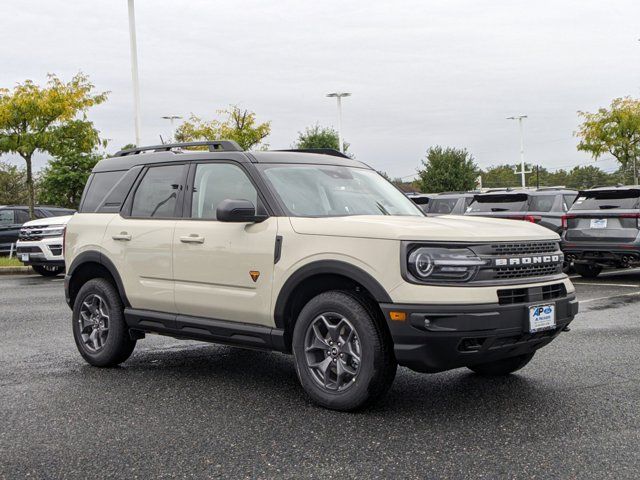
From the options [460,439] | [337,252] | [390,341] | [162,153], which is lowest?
[460,439]

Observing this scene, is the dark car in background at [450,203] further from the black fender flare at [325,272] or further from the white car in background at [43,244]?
the black fender flare at [325,272]

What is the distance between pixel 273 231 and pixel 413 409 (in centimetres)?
154

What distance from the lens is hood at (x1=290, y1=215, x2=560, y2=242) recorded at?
4.82m

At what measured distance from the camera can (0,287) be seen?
1461 centimetres

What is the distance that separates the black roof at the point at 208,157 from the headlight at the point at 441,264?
168 centimetres

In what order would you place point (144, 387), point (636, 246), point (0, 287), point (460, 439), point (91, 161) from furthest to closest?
point (91, 161) → point (0, 287) → point (636, 246) → point (144, 387) → point (460, 439)

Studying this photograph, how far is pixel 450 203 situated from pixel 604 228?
554cm

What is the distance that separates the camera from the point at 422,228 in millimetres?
4902

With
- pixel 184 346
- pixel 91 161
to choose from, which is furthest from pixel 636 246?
pixel 91 161

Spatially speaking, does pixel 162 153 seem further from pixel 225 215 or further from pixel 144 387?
pixel 144 387

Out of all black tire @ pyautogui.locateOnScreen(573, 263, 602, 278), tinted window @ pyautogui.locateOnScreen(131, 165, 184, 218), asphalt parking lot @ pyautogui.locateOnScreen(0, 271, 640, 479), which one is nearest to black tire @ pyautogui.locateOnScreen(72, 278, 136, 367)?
asphalt parking lot @ pyautogui.locateOnScreen(0, 271, 640, 479)

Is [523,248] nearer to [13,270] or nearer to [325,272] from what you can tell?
[325,272]

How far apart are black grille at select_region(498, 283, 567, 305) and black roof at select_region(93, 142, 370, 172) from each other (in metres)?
2.03

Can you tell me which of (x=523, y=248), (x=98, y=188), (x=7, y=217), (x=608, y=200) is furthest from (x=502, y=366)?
(x=7, y=217)
